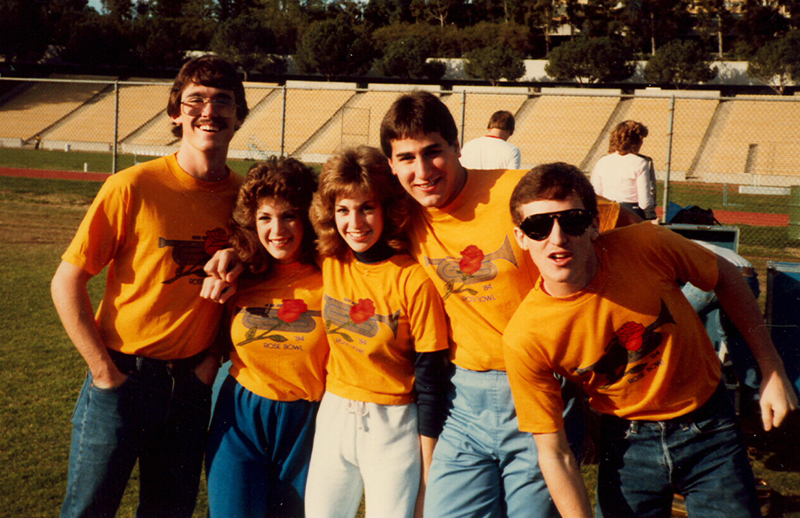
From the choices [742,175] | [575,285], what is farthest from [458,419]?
[742,175]

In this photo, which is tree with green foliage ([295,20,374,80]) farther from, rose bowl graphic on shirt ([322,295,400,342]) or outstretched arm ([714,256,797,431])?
outstretched arm ([714,256,797,431])

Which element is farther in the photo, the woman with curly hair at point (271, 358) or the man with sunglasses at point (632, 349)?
the woman with curly hair at point (271, 358)

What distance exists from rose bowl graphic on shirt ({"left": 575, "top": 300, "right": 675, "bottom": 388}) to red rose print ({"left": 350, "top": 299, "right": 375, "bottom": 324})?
0.75 meters

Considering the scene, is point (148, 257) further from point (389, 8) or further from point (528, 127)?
point (528, 127)

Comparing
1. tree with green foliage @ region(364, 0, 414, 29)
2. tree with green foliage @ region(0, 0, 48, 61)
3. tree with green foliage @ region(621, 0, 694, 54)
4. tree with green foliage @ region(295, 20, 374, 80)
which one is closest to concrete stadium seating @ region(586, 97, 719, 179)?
tree with green foliage @ region(621, 0, 694, 54)

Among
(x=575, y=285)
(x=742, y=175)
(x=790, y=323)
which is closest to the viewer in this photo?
(x=575, y=285)

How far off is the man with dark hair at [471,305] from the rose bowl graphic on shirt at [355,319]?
23 centimetres

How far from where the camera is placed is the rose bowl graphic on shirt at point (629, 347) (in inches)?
83.3

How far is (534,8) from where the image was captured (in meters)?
43.5

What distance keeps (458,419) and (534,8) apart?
149 ft

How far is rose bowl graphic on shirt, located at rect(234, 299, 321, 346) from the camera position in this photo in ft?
8.27

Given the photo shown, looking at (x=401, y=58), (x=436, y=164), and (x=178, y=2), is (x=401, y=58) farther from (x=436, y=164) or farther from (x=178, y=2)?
(x=436, y=164)

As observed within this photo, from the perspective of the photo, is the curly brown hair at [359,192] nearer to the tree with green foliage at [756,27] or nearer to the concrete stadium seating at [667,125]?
the concrete stadium seating at [667,125]

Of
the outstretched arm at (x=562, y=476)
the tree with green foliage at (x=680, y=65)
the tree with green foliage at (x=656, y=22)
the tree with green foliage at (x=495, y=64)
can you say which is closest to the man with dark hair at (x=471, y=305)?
the outstretched arm at (x=562, y=476)
